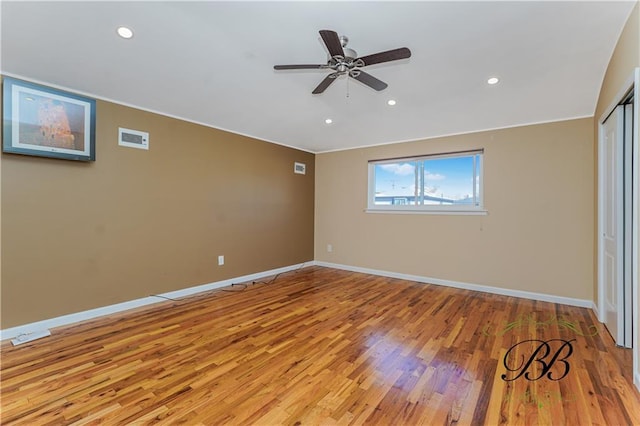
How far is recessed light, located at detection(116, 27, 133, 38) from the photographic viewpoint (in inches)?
80.1

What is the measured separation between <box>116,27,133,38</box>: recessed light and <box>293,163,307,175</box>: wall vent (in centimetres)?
350

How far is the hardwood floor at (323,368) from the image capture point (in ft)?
5.38

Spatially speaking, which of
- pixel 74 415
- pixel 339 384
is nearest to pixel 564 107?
pixel 339 384

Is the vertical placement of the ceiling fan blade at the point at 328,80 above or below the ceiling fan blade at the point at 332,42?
above

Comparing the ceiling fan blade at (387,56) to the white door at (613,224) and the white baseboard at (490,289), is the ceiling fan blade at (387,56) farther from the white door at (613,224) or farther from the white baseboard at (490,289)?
the white baseboard at (490,289)

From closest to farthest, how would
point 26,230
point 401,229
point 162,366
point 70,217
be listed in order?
point 162,366 → point 26,230 → point 70,217 → point 401,229

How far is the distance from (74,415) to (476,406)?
2.33 metres

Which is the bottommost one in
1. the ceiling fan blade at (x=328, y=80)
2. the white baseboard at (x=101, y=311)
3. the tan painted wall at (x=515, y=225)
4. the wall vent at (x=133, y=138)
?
the white baseboard at (x=101, y=311)

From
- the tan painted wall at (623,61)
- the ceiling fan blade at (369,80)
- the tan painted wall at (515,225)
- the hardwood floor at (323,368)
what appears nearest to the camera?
the hardwood floor at (323,368)

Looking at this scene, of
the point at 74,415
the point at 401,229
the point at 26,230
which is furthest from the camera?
the point at 401,229

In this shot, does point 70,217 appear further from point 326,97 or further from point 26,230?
point 326,97

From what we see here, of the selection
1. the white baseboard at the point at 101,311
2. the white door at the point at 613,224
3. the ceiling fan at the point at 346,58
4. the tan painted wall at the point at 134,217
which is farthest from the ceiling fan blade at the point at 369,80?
the white baseboard at the point at 101,311

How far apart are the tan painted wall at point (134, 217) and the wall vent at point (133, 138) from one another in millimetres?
55

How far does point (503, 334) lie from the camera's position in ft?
8.80
